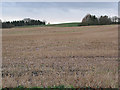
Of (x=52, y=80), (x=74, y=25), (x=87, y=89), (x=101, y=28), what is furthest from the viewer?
(x=74, y=25)

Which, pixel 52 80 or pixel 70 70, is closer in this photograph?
pixel 52 80

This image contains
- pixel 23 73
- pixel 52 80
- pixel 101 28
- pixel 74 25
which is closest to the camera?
pixel 52 80

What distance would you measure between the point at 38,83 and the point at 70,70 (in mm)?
1980

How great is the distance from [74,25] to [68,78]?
42488 millimetres

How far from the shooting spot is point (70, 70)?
6648mm

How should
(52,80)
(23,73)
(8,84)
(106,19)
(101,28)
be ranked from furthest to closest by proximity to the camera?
(101,28) → (106,19) → (23,73) → (52,80) → (8,84)

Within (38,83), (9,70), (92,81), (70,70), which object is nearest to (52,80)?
(38,83)

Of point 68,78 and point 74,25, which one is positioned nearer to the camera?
point 68,78

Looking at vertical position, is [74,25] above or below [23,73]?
above

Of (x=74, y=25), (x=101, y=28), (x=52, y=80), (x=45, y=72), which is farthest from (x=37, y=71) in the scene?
(x=74, y=25)

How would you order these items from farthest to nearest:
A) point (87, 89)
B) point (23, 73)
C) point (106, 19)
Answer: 1. point (106, 19)
2. point (23, 73)
3. point (87, 89)

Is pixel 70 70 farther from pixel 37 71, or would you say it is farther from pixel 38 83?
pixel 38 83

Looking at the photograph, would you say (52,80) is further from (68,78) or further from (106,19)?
(106,19)

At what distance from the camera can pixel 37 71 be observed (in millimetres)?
6551
